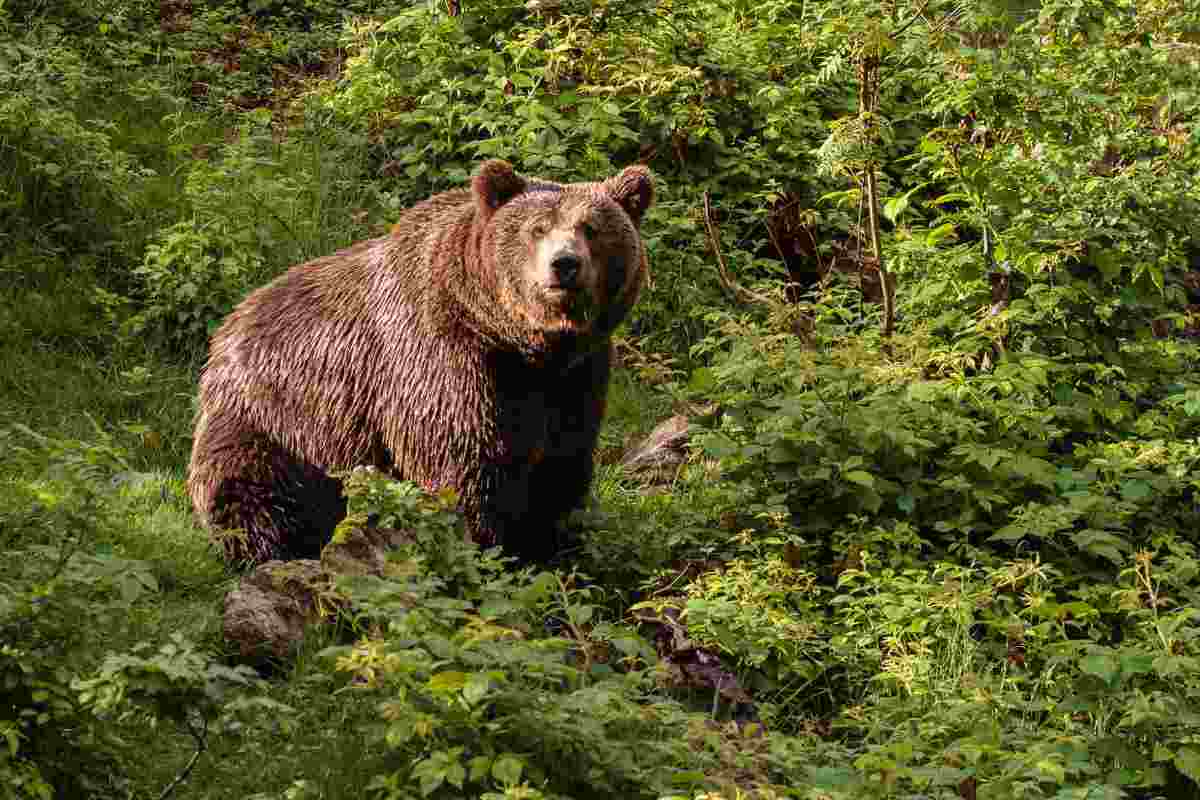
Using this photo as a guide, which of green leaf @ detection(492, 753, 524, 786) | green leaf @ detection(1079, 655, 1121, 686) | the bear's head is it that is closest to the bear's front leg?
the bear's head

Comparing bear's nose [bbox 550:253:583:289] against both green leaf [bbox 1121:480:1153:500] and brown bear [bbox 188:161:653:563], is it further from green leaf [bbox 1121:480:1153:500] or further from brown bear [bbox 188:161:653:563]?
green leaf [bbox 1121:480:1153:500]

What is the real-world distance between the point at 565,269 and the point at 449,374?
26.7 inches

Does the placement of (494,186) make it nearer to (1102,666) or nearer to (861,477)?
(861,477)

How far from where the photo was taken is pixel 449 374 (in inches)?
246

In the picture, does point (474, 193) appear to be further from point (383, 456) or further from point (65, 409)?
point (65, 409)

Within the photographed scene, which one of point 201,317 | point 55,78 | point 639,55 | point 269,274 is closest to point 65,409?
point 201,317

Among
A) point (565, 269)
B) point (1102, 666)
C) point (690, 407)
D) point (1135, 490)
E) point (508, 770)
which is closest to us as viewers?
point (508, 770)

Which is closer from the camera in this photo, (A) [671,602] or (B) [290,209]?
(A) [671,602]

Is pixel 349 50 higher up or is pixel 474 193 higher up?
pixel 349 50

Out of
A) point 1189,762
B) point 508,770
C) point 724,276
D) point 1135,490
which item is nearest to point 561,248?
point 724,276

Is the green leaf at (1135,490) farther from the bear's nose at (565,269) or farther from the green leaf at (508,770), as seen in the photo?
the green leaf at (508,770)

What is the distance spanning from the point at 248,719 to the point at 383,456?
2.15 m

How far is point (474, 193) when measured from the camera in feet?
20.9

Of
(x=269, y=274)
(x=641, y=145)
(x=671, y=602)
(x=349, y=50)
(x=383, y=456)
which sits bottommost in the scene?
(x=671, y=602)
